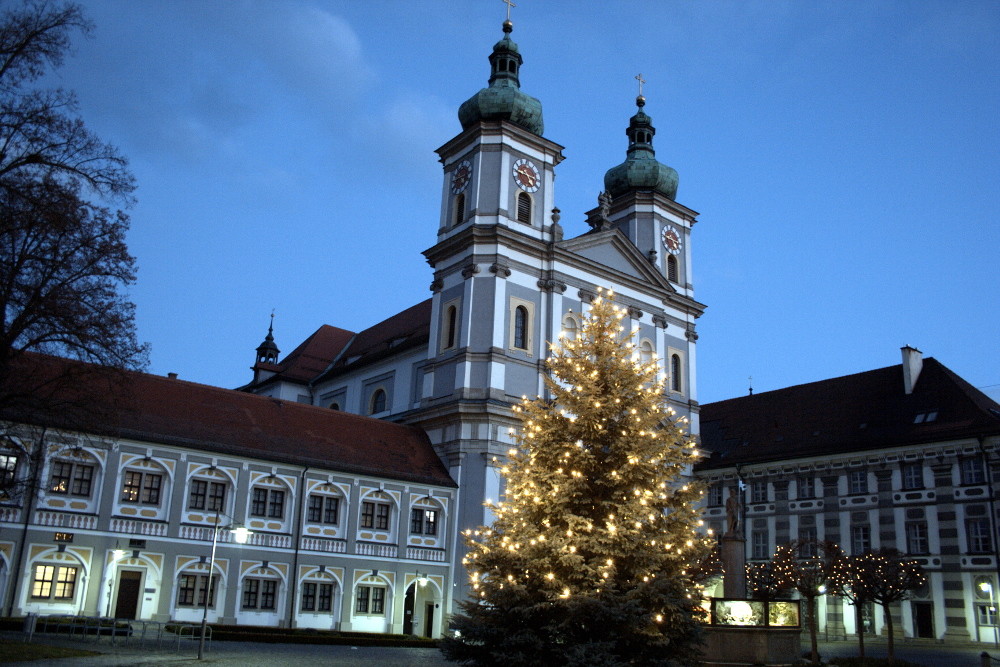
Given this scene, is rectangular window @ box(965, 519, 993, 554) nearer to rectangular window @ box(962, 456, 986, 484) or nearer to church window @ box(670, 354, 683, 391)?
rectangular window @ box(962, 456, 986, 484)

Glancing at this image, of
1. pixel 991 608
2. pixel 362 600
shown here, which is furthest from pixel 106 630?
pixel 991 608

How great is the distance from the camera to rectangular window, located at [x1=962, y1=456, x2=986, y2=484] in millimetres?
42125

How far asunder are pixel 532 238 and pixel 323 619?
61.3ft

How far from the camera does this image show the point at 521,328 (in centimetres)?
4219

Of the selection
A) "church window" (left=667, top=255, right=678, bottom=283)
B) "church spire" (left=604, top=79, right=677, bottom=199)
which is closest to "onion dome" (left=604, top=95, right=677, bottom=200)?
"church spire" (left=604, top=79, right=677, bottom=199)

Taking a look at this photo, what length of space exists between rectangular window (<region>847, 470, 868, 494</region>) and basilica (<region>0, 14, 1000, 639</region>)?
0.54 ft

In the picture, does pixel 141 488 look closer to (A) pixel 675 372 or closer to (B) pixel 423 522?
(B) pixel 423 522

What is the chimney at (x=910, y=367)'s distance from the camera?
4853 cm

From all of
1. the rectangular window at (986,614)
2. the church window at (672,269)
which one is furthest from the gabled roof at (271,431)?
the rectangular window at (986,614)

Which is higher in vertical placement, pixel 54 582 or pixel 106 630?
pixel 54 582

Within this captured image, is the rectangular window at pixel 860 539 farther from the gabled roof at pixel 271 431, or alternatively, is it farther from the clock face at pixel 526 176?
the clock face at pixel 526 176

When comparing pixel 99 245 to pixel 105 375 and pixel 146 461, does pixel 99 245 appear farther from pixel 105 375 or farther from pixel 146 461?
pixel 146 461

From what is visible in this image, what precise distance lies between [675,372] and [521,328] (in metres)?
10.1

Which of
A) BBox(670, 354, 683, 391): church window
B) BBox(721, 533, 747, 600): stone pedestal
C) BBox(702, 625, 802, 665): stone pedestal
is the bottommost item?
BBox(702, 625, 802, 665): stone pedestal
